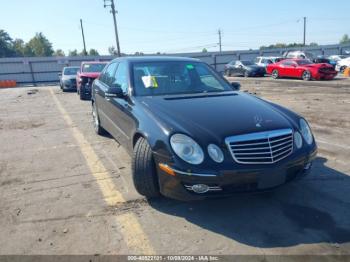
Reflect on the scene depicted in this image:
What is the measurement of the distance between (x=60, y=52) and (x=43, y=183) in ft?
440

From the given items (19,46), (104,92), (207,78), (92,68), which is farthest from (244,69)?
(19,46)

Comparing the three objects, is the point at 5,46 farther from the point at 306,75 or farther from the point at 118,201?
the point at 118,201

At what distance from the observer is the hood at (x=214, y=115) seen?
3.31 metres

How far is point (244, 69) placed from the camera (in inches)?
1080

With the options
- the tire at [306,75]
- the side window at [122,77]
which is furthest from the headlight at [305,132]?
the tire at [306,75]

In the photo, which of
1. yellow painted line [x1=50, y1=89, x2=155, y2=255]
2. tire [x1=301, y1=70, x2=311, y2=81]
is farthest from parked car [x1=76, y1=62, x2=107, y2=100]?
tire [x1=301, y1=70, x2=311, y2=81]

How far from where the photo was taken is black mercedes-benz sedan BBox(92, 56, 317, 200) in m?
3.14

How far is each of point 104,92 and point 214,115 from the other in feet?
8.85

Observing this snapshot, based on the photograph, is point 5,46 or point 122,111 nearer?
point 122,111

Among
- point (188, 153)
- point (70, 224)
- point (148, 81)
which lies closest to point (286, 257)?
point (188, 153)

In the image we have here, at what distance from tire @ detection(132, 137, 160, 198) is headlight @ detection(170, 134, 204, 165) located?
1.25 feet

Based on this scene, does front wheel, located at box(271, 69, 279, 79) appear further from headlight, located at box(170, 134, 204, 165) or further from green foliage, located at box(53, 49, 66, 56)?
green foliage, located at box(53, 49, 66, 56)

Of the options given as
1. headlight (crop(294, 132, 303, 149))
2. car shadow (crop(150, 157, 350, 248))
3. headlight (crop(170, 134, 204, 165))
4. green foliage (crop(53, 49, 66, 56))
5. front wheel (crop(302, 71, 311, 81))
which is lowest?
front wheel (crop(302, 71, 311, 81))

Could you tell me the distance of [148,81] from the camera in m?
4.57
